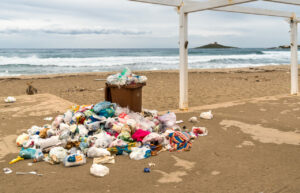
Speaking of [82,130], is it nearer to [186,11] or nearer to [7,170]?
[7,170]

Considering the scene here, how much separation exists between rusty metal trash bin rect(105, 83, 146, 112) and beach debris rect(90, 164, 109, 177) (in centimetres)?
199

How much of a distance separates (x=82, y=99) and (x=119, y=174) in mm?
6943

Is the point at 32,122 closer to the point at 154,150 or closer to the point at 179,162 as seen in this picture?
the point at 154,150

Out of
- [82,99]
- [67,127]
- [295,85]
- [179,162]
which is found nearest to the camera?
[179,162]

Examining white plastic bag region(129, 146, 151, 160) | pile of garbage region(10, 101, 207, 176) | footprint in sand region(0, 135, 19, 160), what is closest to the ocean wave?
footprint in sand region(0, 135, 19, 160)

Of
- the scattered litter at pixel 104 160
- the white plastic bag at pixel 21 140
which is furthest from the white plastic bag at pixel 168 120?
the white plastic bag at pixel 21 140

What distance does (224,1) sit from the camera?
5898 mm

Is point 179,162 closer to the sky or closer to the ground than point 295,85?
closer to the ground

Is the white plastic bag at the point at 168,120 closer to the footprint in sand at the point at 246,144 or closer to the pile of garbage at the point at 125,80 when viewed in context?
the pile of garbage at the point at 125,80

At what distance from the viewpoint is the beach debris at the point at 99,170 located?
3.65 m

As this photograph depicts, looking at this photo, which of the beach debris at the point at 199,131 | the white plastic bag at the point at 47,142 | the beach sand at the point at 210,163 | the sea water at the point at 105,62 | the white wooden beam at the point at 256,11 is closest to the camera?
the beach sand at the point at 210,163

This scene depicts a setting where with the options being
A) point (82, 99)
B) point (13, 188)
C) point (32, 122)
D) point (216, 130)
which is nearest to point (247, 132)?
point (216, 130)

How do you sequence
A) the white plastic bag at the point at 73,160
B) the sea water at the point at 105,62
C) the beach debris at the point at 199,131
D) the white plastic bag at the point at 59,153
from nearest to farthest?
the white plastic bag at the point at 73,160
the white plastic bag at the point at 59,153
the beach debris at the point at 199,131
the sea water at the point at 105,62

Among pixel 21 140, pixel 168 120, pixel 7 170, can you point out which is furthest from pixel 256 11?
pixel 7 170
